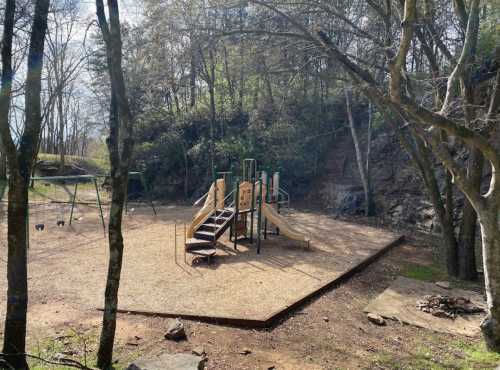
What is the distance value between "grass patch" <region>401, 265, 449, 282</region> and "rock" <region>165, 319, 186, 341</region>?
4638 millimetres

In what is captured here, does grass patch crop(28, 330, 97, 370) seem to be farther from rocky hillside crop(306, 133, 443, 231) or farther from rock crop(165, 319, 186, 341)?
rocky hillside crop(306, 133, 443, 231)

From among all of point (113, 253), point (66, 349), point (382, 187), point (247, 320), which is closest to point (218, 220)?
point (247, 320)

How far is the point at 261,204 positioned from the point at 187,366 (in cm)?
571

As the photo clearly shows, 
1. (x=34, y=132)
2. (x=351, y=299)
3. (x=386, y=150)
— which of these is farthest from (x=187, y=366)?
(x=386, y=150)

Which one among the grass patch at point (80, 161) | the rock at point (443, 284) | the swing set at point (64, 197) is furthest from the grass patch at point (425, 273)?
the grass patch at point (80, 161)

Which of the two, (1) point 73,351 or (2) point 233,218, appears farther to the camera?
(2) point 233,218

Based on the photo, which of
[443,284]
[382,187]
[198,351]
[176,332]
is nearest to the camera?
[198,351]

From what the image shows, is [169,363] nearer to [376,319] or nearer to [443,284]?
[376,319]

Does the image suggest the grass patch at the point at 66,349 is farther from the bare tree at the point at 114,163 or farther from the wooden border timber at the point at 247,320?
the wooden border timber at the point at 247,320

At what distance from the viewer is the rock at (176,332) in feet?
14.3

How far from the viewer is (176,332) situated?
172 inches

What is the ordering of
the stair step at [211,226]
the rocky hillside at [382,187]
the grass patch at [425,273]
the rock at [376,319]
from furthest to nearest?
the rocky hillside at [382,187]
the stair step at [211,226]
the grass patch at [425,273]
the rock at [376,319]

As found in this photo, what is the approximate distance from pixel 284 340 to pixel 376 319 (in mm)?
1424

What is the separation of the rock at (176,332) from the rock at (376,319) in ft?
8.17
